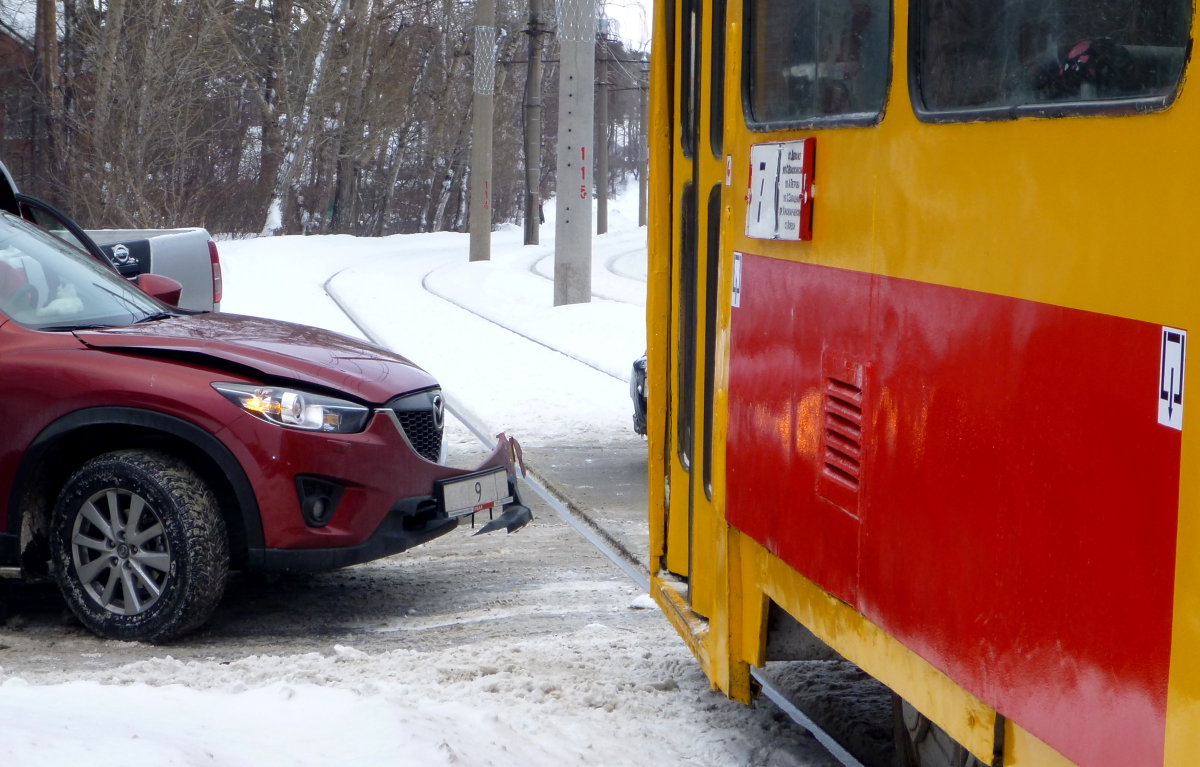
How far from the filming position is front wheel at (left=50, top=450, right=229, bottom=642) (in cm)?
521

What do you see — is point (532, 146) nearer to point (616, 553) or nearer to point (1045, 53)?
point (616, 553)

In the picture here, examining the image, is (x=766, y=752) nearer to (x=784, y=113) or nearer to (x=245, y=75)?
(x=784, y=113)

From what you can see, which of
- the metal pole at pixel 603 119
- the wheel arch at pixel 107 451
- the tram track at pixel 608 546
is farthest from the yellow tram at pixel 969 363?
the metal pole at pixel 603 119

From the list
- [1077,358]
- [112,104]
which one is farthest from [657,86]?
[112,104]

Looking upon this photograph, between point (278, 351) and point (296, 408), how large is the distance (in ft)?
1.56

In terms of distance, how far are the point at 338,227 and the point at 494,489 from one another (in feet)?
152

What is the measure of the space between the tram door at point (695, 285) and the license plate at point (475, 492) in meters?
1.09

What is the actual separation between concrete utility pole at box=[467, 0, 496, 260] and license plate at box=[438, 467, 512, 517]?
2419cm

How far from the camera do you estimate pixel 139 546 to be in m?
5.29

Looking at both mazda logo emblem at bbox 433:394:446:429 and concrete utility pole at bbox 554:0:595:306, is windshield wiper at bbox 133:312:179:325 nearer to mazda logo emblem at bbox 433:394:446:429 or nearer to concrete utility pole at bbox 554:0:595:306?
mazda logo emblem at bbox 433:394:446:429

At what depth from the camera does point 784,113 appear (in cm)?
351

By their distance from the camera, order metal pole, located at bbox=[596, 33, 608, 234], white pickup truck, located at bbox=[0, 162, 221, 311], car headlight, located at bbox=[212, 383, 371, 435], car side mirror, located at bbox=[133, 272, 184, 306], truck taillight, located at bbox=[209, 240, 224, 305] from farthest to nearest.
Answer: metal pole, located at bbox=[596, 33, 608, 234], truck taillight, located at bbox=[209, 240, 224, 305], white pickup truck, located at bbox=[0, 162, 221, 311], car side mirror, located at bbox=[133, 272, 184, 306], car headlight, located at bbox=[212, 383, 371, 435]

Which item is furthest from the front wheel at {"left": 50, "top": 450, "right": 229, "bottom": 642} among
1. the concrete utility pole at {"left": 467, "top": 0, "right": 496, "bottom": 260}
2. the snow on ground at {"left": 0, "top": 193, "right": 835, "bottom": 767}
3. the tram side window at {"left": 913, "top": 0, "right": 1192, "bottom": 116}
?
the concrete utility pole at {"left": 467, "top": 0, "right": 496, "bottom": 260}

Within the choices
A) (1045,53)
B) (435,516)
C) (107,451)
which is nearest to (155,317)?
(107,451)
